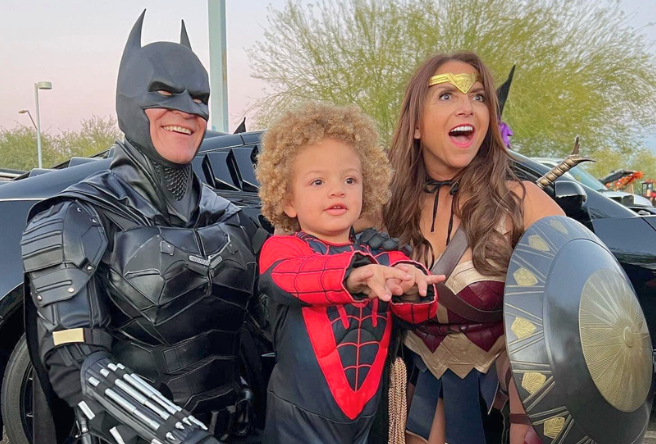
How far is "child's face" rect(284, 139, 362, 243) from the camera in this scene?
164 cm

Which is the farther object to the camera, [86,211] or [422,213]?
[422,213]

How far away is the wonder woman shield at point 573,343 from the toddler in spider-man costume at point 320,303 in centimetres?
27

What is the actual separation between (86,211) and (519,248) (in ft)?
3.97

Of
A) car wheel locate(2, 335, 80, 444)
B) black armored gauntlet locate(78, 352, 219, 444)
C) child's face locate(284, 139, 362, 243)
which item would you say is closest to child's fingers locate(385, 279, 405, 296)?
child's face locate(284, 139, 362, 243)

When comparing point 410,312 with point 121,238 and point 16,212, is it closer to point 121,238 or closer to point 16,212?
point 121,238

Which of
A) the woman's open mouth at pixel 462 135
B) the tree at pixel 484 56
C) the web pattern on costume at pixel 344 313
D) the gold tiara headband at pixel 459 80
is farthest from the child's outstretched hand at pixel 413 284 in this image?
the tree at pixel 484 56

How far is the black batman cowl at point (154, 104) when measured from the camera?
5.85ft

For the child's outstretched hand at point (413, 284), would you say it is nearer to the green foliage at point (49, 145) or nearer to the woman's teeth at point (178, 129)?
the woman's teeth at point (178, 129)

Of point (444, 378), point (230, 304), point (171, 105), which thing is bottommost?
point (444, 378)

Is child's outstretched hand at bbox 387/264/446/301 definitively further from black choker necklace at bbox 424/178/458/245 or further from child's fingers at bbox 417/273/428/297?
black choker necklace at bbox 424/178/458/245

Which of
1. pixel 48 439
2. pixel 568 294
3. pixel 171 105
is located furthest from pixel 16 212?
pixel 568 294

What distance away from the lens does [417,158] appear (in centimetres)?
205

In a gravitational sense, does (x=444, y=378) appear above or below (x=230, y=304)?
below

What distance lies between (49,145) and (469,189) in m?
31.2
